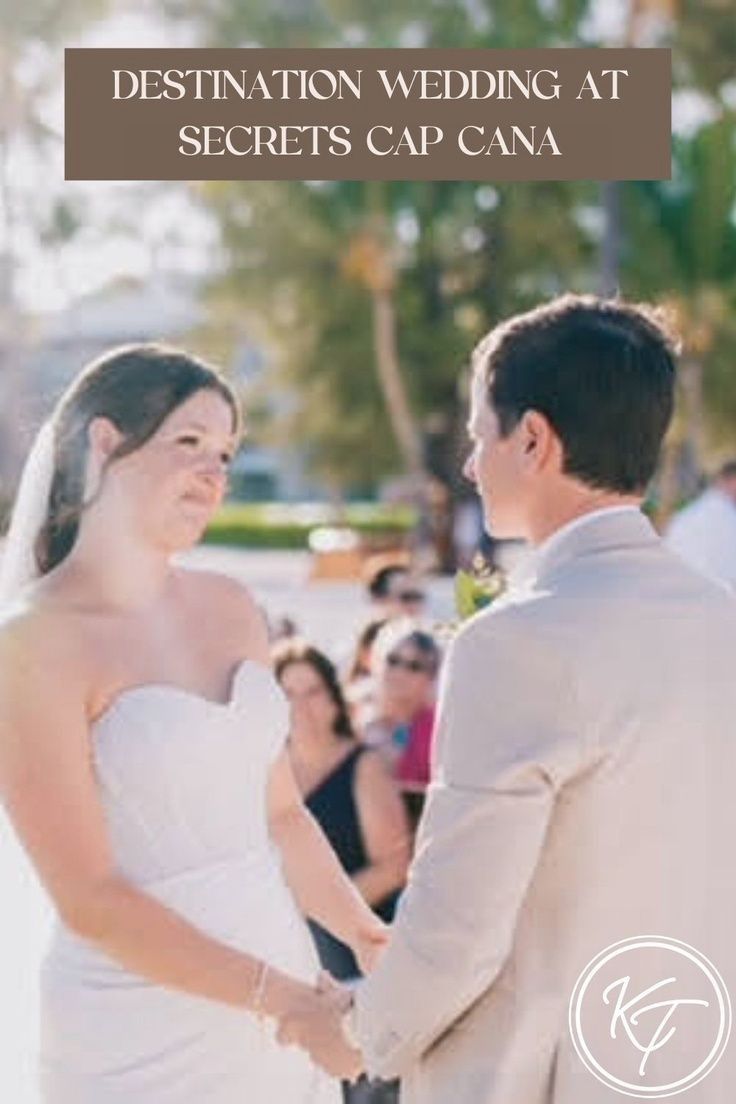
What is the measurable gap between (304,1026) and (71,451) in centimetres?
93

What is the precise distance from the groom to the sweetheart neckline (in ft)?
2.62

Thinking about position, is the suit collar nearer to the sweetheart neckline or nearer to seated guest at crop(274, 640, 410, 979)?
the sweetheart neckline

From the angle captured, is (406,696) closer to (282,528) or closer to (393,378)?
(393,378)

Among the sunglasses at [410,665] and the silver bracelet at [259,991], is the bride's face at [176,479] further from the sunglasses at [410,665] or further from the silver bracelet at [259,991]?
the sunglasses at [410,665]

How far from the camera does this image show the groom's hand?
10.7 ft

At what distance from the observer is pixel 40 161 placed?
36.2 m

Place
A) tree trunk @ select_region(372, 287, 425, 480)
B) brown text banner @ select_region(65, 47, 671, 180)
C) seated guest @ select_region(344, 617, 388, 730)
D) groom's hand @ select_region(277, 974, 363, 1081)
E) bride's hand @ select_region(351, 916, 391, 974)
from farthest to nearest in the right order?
tree trunk @ select_region(372, 287, 425, 480) < seated guest @ select_region(344, 617, 388, 730) < brown text banner @ select_region(65, 47, 671, 180) < bride's hand @ select_region(351, 916, 391, 974) < groom's hand @ select_region(277, 974, 363, 1081)

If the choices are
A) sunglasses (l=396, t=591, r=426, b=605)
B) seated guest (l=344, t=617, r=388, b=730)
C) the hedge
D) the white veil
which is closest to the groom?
the white veil

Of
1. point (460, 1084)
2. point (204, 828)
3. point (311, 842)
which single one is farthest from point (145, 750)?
point (460, 1084)

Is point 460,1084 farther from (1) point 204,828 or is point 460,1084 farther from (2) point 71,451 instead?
(2) point 71,451

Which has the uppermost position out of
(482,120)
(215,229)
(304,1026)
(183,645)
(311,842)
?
(215,229)

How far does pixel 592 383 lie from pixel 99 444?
1061 mm

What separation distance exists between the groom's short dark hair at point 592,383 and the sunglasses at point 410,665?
442cm

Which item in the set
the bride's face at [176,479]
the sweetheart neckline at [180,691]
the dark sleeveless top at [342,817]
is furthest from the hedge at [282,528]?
the bride's face at [176,479]
